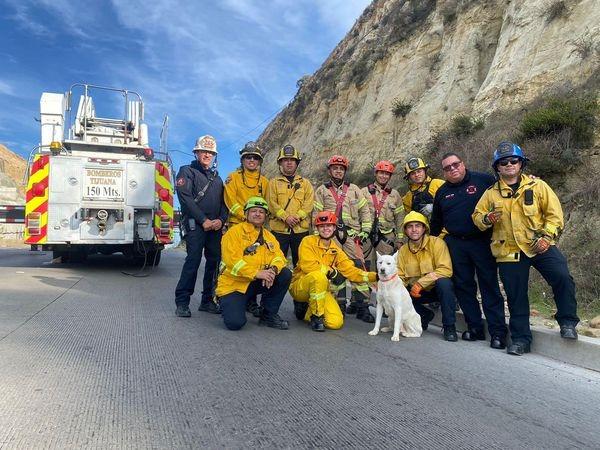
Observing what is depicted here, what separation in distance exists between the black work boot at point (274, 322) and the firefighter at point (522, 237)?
8.35 feet

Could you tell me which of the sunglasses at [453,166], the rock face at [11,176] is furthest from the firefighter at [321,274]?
the rock face at [11,176]

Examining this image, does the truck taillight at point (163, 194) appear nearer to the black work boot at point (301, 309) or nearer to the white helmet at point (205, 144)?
the white helmet at point (205, 144)

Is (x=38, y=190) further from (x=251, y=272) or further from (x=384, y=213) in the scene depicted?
(x=384, y=213)

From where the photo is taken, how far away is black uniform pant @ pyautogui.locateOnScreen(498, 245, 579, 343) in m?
4.64

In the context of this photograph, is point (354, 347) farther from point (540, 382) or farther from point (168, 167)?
point (168, 167)

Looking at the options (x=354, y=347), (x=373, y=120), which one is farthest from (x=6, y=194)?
(x=354, y=347)

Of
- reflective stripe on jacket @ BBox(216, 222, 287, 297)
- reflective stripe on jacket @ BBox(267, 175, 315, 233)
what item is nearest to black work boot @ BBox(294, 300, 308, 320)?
reflective stripe on jacket @ BBox(216, 222, 287, 297)

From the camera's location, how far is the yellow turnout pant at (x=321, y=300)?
5.83 m

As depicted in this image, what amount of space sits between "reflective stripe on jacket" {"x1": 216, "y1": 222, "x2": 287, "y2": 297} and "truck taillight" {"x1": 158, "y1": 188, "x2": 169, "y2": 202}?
19.4ft

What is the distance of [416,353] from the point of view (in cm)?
486

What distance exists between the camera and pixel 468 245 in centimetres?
555

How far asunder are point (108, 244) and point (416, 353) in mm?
8289

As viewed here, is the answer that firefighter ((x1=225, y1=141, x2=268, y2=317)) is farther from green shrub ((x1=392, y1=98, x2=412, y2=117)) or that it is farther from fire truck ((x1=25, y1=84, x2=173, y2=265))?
green shrub ((x1=392, y1=98, x2=412, y2=117))

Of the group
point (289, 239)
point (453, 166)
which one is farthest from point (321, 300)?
point (453, 166)
